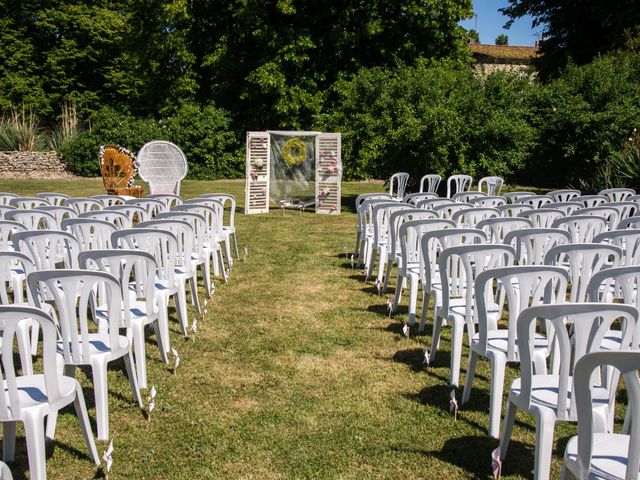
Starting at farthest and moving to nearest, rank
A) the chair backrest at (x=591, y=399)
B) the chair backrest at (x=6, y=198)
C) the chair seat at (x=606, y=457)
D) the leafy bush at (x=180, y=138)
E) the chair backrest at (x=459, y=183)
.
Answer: the leafy bush at (x=180, y=138) < the chair backrest at (x=459, y=183) < the chair backrest at (x=6, y=198) < the chair seat at (x=606, y=457) < the chair backrest at (x=591, y=399)

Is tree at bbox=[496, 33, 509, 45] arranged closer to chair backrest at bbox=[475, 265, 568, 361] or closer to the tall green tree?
the tall green tree

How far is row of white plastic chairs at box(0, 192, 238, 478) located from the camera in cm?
282

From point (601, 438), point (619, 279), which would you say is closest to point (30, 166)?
point (619, 279)

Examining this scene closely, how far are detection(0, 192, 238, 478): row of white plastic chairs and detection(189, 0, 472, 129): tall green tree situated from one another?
1696cm

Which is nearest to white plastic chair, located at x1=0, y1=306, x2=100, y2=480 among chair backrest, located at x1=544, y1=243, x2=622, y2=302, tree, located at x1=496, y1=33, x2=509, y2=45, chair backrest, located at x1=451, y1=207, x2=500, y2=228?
chair backrest, located at x1=544, y1=243, x2=622, y2=302

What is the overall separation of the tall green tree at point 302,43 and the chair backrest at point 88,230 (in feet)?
55.8

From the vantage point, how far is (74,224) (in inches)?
212

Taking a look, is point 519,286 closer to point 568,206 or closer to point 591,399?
point 591,399

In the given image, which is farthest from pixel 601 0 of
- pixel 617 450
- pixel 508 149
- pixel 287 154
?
pixel 617 450

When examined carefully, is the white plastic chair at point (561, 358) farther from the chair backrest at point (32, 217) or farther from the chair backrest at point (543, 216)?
the chair backrest at point (32, 217)

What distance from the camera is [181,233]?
18.6ft

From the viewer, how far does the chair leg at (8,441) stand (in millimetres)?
3223

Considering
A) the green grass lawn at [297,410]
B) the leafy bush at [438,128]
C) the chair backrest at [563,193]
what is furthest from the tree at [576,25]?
the green grass lawn at [297,410]

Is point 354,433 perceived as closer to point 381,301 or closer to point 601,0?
point 381,301
